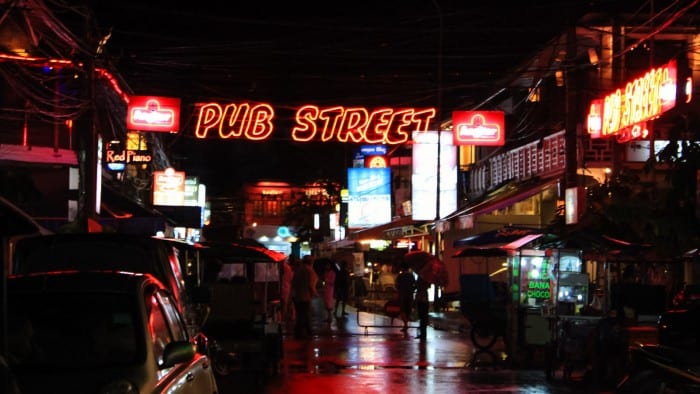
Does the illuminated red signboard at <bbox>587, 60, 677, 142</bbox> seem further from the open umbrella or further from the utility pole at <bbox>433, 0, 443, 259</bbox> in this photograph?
the open umbrella

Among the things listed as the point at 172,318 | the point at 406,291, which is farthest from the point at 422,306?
the point at 172,318

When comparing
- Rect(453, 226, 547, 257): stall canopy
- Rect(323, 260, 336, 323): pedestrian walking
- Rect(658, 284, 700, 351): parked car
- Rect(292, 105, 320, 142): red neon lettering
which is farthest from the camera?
Rect(323, 260, 336, 323): pedestrian walking

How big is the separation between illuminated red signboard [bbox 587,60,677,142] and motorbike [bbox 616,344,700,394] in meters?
9.23

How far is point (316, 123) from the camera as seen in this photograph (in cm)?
2331

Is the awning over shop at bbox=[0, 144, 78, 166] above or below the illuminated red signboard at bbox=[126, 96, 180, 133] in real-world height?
below

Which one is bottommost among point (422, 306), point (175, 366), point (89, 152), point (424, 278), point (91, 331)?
point (422, 306)

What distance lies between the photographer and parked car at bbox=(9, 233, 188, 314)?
10.2 m

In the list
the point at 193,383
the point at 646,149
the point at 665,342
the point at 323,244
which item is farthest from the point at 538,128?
the point at 323,244

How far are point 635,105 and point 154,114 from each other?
1136cm

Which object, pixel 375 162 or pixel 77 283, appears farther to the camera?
pixel 375 162

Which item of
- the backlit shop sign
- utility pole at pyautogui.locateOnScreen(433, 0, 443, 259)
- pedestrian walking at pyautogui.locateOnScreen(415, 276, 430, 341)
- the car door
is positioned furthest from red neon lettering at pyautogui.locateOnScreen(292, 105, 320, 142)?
the car door

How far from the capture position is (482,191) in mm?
32531

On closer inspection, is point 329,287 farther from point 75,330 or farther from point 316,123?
point 75,330

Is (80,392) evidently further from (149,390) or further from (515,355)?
(515,355)
